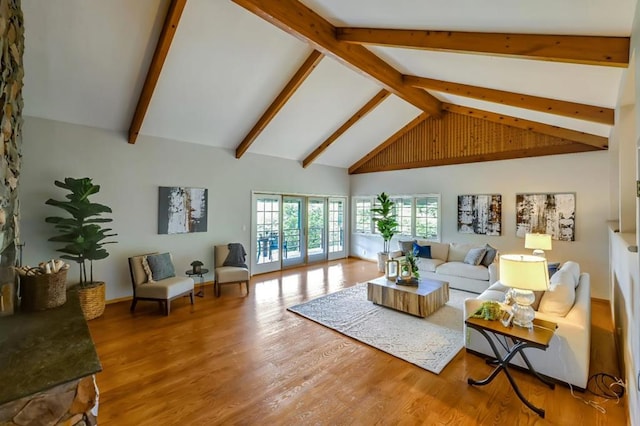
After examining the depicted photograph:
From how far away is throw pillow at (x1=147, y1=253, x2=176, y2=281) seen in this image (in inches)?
179

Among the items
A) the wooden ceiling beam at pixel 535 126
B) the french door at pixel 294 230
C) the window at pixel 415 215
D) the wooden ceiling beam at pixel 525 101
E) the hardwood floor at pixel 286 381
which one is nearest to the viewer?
the hardwood floor at pixel 286 381

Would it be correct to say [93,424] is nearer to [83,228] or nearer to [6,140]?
[6,140]

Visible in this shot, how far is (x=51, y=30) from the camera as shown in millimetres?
3035

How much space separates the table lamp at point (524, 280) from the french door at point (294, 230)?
5148mm

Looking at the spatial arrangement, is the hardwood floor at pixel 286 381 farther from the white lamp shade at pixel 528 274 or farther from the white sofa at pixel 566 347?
the white lamp shade at pixel 528 274

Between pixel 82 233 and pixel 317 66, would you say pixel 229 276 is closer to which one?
pixel 82 233

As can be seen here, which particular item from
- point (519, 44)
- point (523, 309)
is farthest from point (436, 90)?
point (523, 309)

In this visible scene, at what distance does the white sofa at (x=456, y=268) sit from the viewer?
514cm

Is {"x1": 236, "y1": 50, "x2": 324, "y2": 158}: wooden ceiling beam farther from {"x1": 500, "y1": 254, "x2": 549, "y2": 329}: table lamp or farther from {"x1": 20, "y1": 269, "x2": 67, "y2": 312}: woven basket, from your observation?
{"x1": 20, "y1": 269, "x2": 67, "y2": 312}: woven basket

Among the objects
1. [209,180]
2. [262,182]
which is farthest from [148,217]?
[262,182]

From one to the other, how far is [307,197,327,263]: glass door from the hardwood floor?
379 cm

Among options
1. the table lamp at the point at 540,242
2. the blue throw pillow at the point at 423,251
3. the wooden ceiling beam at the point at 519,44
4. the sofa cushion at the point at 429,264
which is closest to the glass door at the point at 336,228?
the blue throw pillow at the point at 423,251

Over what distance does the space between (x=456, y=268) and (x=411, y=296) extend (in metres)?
1.89

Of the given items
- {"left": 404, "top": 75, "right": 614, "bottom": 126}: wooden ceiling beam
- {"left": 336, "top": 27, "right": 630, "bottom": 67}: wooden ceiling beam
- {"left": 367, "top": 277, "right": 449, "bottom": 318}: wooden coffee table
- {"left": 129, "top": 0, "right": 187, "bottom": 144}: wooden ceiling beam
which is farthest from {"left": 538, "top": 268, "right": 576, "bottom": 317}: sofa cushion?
{"left": 129, "top": 0, "right": 187, "bottom": 144}: wooden ceiling beam
